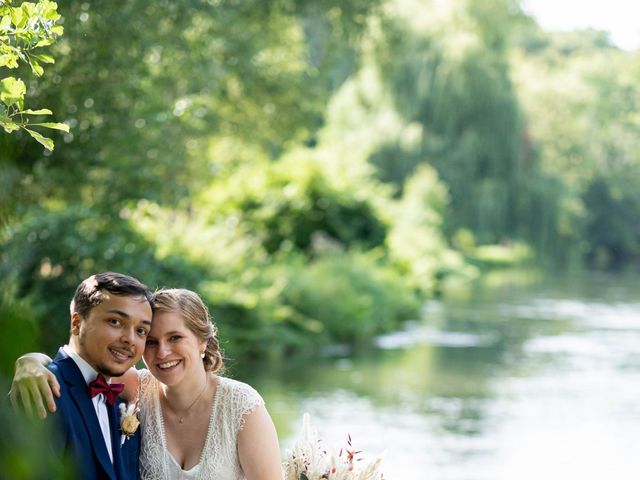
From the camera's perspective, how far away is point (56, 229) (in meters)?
9.98

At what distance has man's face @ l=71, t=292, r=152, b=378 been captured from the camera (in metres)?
2.57

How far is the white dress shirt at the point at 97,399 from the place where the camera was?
8.35 feet

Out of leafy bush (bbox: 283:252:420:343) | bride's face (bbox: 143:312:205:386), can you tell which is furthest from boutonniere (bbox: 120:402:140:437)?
leafy bush (bbox: 283:252:420:343)

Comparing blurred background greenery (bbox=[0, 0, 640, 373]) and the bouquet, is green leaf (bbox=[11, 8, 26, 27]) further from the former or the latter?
the bouquet

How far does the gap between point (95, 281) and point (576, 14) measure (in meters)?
62.2

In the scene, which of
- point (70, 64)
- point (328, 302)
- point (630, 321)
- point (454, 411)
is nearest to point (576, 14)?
point (630, 321)

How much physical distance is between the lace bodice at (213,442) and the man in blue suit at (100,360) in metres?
0.24

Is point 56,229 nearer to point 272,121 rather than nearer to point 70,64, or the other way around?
point 70,64

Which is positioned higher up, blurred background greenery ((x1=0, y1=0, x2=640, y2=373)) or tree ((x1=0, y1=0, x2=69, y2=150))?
blurred background greenery ((x1=0, y1=0, x2=640, y2=373))

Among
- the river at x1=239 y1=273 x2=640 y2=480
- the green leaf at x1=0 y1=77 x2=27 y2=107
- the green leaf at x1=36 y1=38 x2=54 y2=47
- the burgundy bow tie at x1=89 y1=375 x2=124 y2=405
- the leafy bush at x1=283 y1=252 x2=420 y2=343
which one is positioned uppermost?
the leafy bush at x1=283 y1=252 x2=420 y2=343

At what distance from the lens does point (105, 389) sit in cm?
254

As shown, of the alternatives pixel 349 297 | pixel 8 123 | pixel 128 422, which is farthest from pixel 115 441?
pixel 349 297

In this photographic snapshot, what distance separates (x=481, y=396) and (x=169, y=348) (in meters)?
12.0

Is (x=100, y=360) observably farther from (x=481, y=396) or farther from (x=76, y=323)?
(x=481, y=396)
